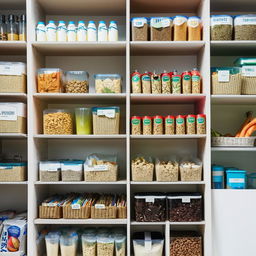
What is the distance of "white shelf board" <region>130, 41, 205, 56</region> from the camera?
2367 millimetres

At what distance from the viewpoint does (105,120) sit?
94.3 inches

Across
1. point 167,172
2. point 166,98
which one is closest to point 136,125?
point 166,98

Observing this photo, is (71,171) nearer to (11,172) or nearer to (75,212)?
(75,212)

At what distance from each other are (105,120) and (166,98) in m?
0.53

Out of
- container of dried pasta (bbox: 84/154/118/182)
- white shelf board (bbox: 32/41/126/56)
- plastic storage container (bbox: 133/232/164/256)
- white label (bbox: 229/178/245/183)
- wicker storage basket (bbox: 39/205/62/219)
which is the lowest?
plastic storage container (bbox: 133/232/164/256)

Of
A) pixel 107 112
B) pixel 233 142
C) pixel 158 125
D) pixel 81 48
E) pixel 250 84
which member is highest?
pixel 81 48

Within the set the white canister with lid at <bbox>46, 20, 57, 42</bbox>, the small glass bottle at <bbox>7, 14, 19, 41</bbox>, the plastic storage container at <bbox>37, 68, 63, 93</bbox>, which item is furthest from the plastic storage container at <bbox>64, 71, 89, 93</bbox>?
the small glass bottle at <bbox>7, 14, 19, 41</bbox>

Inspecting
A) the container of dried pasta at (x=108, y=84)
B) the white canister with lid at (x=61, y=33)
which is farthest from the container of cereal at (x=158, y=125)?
the white canister with lid at (x=61, y=33)

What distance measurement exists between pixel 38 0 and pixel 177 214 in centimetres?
212

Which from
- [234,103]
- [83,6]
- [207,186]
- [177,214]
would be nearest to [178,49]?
[234,103]

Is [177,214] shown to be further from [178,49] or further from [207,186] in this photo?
[178,49]

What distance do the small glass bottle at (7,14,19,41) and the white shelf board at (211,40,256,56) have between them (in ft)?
5.26

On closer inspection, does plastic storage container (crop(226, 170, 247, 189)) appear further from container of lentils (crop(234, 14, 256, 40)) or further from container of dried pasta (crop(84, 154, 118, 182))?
container of lentils (crop(234, 14, 256, 40))

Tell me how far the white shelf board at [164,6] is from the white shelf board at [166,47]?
389mm
